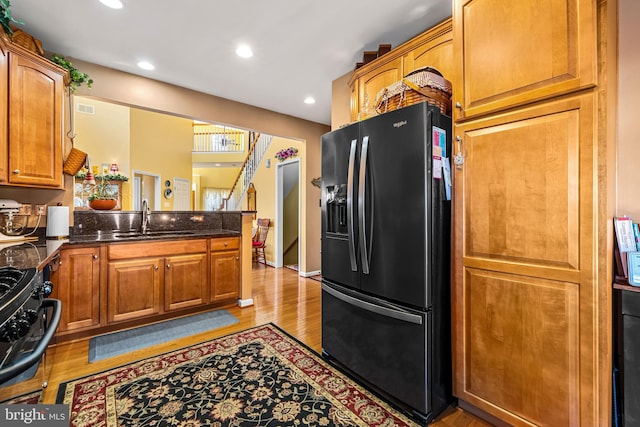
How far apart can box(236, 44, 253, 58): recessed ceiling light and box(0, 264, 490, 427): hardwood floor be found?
2744mm

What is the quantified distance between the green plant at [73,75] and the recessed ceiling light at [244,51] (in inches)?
60.5

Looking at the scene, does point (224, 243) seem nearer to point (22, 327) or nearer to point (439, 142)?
point (22, 327)

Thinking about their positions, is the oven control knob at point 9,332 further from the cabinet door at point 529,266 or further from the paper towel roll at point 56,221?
the paper towel roll at point 56,221

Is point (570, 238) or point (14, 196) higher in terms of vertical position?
point (14, 196)

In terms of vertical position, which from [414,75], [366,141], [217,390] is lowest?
[217,390]

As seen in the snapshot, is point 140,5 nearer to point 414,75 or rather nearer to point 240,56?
point 240,56

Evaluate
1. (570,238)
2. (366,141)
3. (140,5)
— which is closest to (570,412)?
(570,238)

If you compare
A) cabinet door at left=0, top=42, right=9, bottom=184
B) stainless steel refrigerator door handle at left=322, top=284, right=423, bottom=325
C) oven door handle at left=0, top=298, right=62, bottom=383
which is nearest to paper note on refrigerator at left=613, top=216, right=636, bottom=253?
stainless steel refrigerator door handle at left=322, top=284, right=423, bottom=325

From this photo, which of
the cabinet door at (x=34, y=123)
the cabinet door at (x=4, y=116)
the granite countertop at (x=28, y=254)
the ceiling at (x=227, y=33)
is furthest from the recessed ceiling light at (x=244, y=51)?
the granite countertop at (x=28, y=254)

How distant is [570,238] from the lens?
1.27m

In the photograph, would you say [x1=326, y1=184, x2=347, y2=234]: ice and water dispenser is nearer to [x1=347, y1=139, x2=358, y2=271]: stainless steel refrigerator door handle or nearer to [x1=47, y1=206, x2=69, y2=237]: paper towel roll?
[x1=347, y1=139, x2=358, y2=271]: stainless steel refrigerator door handle

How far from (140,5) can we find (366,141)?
6.66 feet

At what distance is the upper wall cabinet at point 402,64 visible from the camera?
2096 mm

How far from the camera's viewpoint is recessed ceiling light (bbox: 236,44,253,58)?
2.71 meters
